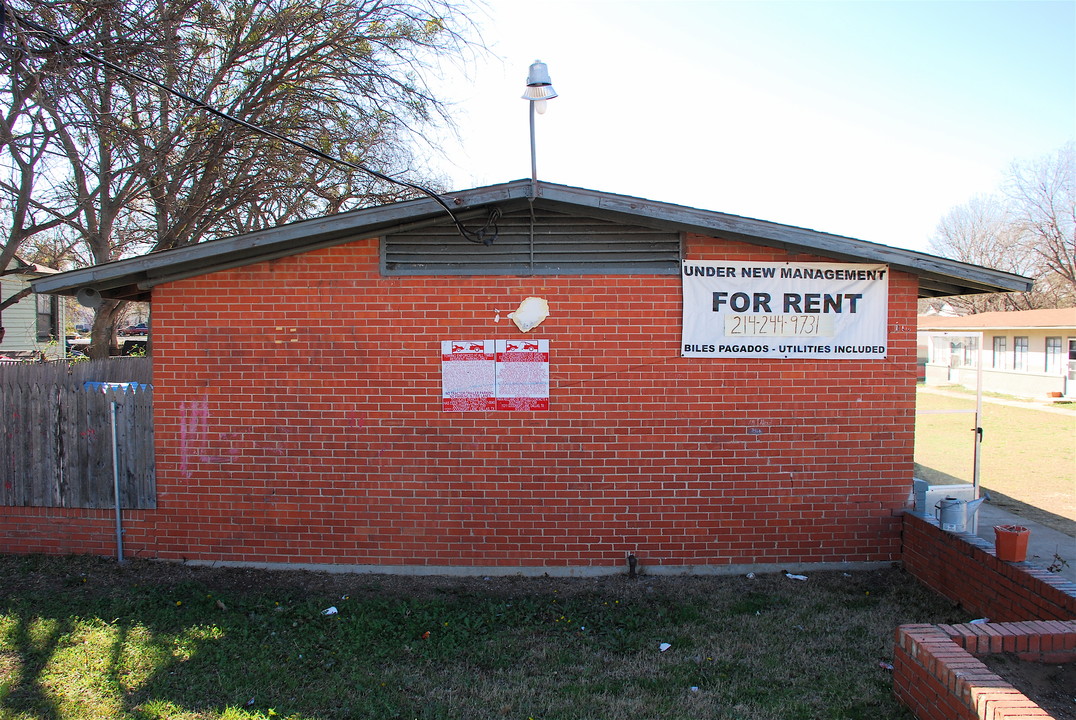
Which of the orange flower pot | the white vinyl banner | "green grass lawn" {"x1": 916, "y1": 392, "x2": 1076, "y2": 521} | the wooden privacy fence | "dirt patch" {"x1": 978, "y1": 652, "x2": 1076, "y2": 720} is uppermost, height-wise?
the white vinyl banner

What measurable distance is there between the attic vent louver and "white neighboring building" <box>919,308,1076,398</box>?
19002 mm

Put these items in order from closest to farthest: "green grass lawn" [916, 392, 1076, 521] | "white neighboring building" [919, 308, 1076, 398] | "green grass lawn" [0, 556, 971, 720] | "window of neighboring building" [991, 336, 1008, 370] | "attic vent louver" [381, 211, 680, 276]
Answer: "green grass lawn" [0, 556, 971, 720] < "attic vent louver" [381, 211, 680, 276] < "green grass lawn" [916, 392, 1076, 521] < "white neighboring building" [919, 308, 1076, 398] < "window of neighboring building" [991, 336, 1008, 370]

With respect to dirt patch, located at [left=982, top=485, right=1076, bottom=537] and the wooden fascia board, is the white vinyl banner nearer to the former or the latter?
the wooden fascia board

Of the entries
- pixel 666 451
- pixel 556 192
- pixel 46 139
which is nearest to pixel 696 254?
pixel 556 192

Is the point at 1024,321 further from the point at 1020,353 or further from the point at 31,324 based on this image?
the point at 31,324

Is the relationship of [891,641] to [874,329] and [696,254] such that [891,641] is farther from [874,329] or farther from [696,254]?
[696,254]

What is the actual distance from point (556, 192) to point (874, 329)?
3.13 metres

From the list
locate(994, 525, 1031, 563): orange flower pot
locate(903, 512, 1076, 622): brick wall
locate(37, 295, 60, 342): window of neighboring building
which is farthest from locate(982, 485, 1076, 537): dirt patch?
locate(37, 295, 60, 342): window of neighboring building

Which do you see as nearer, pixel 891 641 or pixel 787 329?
pixel 891 641

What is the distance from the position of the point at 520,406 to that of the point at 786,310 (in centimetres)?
255

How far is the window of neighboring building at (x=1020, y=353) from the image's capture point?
26.3 m

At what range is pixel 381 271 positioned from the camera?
609 centimetres

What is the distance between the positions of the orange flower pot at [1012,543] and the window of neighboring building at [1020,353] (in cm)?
2639

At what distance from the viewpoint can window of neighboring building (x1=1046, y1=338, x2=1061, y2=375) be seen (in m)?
24.3
